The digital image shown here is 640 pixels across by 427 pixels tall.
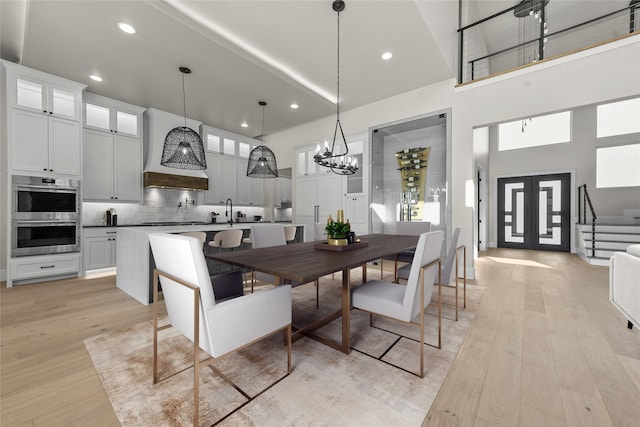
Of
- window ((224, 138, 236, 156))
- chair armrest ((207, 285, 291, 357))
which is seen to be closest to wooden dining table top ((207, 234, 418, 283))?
chair armrest ((207, 285, 291, 357))

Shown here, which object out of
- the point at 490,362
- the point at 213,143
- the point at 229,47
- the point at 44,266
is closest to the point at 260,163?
the point at 229,47

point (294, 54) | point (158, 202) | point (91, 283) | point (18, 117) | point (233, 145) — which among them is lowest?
point (91, 283)

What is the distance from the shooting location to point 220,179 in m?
6.38

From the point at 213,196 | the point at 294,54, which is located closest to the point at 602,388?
the point at 294,54

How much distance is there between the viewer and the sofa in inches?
71.0

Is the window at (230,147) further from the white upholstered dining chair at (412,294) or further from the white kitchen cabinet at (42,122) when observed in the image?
the white upholstered dining chair at (412,294)

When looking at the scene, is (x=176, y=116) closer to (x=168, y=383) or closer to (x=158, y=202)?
(x=158, y=202)

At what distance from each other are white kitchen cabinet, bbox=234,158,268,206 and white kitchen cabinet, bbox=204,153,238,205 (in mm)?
145

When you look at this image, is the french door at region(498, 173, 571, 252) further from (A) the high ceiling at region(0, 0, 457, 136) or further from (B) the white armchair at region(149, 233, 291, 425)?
(B) the white armchair at region(149, 233, 291, 425)

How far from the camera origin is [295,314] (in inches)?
103

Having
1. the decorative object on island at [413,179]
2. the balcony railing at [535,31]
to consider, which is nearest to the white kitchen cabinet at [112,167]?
the decorative object on island at [413,179]

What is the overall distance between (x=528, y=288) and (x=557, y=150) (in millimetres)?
5524

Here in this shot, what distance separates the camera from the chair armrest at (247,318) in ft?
4.06

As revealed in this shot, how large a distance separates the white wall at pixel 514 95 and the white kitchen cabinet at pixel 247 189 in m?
3.36
